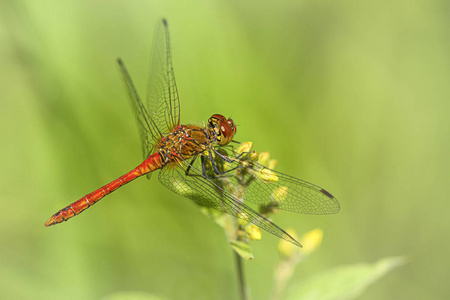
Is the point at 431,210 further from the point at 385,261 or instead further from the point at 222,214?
the point at 222,214

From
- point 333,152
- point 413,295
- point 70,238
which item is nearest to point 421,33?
point 333,152

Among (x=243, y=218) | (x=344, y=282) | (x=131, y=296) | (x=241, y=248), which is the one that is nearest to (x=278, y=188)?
(x=243, y=218)

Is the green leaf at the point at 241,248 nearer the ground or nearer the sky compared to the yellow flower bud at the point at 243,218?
nearer the ground

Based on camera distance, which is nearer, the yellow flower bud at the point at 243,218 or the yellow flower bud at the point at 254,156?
the yellow flower bud at the point at 243,218

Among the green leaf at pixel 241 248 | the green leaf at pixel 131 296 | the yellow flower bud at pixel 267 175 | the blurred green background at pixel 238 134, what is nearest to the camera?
the green leaf at pixel 241 248

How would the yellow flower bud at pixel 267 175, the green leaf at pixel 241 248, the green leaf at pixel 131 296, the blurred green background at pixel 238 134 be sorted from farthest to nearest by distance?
the blurred green background at pixel 238 134
the green leaf at pixel 131 296
the yellow flower bud at pixel 267 175
the green leaf at pixel 241 248

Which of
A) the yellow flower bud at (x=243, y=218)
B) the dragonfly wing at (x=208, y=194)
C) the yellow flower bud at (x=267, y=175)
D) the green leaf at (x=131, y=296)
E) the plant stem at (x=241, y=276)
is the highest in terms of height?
the yellow flower bud at (x=267, y=175)

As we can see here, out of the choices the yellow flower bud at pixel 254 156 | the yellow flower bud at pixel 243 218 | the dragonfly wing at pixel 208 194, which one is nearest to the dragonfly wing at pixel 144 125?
the dragonfly wing at pixel 208 194

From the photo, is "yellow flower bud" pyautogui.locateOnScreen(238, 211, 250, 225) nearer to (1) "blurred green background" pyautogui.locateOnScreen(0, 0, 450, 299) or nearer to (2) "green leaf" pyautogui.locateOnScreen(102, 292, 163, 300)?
(2) "green leaf" pyautogui.locateOnScreen(102, 292, 163, 300)

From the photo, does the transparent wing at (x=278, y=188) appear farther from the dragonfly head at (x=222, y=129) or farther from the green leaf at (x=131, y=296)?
the green leaf at (x=131, y=296)
